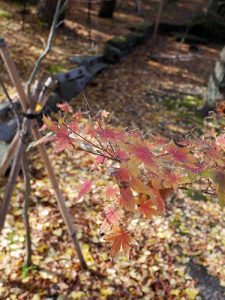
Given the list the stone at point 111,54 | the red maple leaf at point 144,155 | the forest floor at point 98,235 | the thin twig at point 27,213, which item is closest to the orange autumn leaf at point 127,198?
the red maple leaf at point 144,155

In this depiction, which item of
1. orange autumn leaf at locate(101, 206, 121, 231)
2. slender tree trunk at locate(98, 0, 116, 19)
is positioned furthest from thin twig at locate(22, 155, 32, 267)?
slender tree trunk at locate(98, 0, 116, 19)

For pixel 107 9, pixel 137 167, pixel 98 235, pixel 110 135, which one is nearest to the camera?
pixel 137 167

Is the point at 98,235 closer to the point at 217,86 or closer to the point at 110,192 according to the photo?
the point at 110,192

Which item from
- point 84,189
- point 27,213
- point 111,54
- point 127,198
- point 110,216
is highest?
point 127,198

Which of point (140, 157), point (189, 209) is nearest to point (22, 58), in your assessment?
point (189, 209)

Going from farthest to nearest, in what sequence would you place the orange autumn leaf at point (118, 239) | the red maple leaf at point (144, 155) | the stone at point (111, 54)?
the stone at point (111, 54) → the orange autumn leaf at point (118, 239) → the red maple leaf at point (144, 155)

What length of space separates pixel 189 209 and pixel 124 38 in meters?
5.55

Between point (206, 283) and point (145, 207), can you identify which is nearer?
point (145, 207)

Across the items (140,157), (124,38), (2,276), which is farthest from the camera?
(124,38)

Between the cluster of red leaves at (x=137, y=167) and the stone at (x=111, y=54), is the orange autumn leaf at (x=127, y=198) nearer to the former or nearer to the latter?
the cluster of red leaves at (x=137, y=167)

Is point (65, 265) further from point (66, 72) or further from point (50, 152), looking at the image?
point (66, 72)

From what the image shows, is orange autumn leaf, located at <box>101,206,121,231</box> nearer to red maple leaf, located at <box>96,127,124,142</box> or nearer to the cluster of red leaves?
the cluster of red leaves

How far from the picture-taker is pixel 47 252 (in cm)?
354

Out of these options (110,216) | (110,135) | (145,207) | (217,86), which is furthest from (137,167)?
(217,86)
